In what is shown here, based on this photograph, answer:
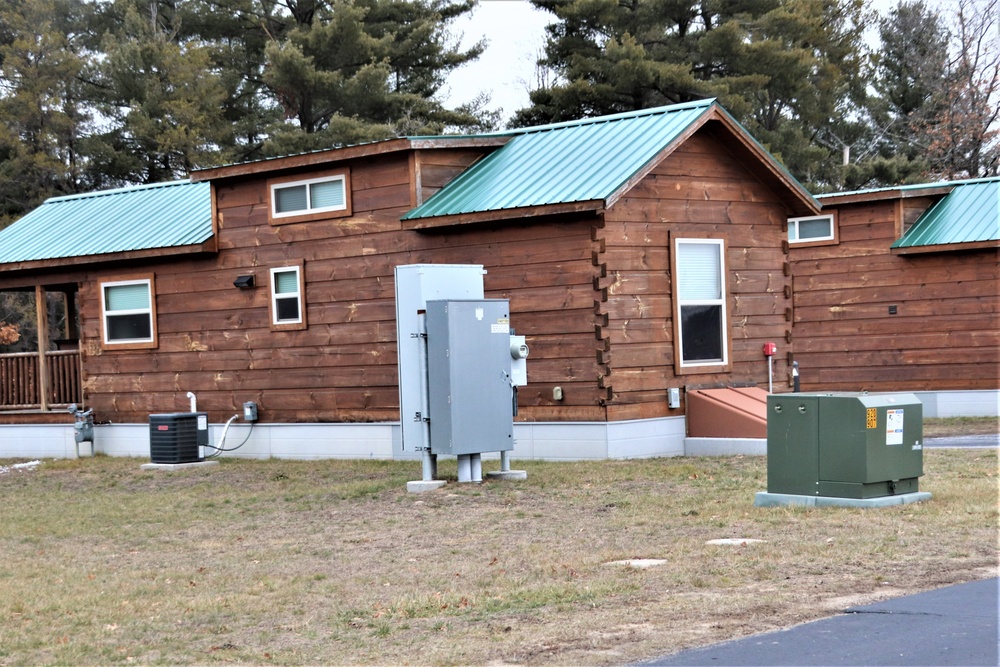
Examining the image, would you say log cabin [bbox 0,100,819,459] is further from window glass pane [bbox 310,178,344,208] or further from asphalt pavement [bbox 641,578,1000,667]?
asphalt pavement [bbox 641,578,1000,667]

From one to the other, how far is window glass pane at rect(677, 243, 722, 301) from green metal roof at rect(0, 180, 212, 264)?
751 centimetres

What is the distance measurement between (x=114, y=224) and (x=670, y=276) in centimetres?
1070

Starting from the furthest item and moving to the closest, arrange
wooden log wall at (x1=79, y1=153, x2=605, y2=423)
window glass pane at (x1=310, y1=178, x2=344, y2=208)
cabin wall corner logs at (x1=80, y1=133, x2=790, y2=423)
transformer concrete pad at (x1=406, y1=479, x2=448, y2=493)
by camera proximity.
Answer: window glass pane at (x1=310, y1=178, x2=344, y2=208) → wooden log wall at (x1=79, y1=153, x2=605, y2=423) → cabin wall corner logs at (x1=80, y1=133, x2=790, y2=423) → transformer concrete pad at (x1=406, y1=479, x2=448, y2=493)

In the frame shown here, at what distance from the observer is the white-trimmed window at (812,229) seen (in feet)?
78.1

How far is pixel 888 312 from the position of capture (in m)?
23.2

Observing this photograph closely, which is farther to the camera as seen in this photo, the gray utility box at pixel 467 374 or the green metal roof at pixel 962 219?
the green metal roof at pixel 962 219

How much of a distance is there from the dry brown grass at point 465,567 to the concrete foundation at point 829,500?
0.16 m

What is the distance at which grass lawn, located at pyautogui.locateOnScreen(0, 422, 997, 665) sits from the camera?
7.31m

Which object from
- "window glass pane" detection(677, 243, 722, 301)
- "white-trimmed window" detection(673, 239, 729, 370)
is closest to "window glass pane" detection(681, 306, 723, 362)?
"white-trimmed window" detection(673, 239, 729, 370)

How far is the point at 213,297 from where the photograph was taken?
20.3 meters

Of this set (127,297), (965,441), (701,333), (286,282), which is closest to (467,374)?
(701,333)

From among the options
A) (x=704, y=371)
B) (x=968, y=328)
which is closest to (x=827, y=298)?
(x=968, y=328)

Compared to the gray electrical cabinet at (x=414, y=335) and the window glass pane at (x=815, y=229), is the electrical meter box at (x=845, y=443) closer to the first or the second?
the gray electrical cabinet at (x=414, y=335)

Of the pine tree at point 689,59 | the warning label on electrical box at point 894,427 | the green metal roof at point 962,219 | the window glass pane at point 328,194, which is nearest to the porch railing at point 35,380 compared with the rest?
the window glass pane at point 328,194
